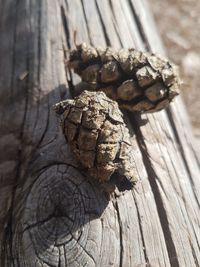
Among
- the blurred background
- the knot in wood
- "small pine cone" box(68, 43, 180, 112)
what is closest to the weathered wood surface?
the knot in wood

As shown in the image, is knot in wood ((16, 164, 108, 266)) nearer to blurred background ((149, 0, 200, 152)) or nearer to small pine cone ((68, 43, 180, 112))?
small pine cone ((68, 43, 180, 112))

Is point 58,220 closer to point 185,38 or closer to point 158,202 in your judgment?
point 158,202

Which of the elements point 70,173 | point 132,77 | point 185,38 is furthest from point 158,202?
point 185,38

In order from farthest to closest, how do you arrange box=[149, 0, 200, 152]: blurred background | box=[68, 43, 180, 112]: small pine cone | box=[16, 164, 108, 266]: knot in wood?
box=[149, 0, 200, 152]: blurred background, box=[68, 43, 180, 112]: small pine cone, box=[16, 164, 108, 266]: knot in wood

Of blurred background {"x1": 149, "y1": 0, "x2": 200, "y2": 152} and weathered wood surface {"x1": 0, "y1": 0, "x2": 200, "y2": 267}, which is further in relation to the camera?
blurred background {"x1": 149, "y1": 0, "x2": 200, "y2": 152}

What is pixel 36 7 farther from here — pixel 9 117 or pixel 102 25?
pixel 9 117

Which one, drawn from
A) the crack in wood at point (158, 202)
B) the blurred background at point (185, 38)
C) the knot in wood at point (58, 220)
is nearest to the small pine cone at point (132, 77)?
the crack in wood at point (158, 202)

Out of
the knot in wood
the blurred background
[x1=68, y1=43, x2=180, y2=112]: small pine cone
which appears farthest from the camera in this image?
the blurred background
